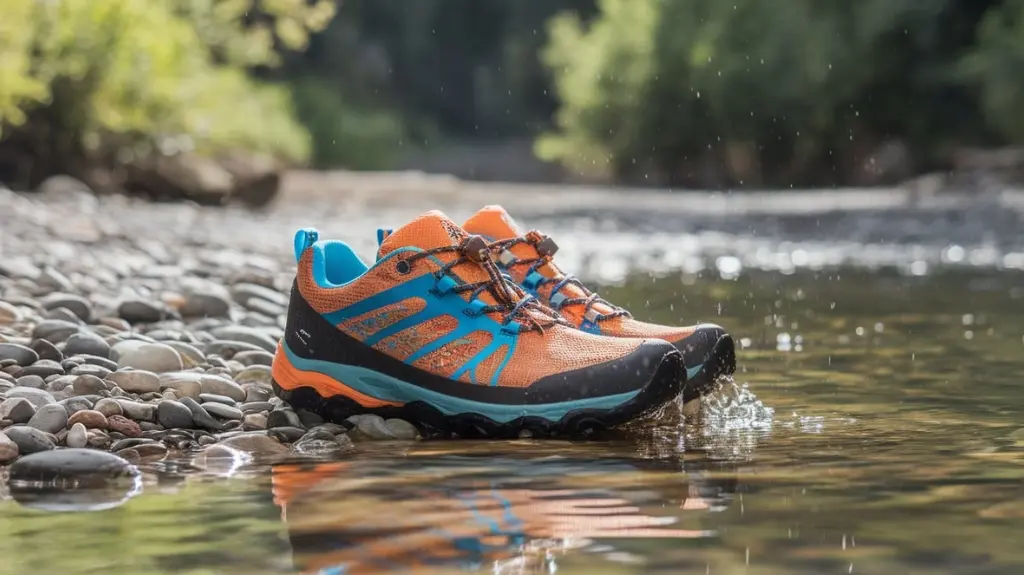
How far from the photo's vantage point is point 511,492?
2.33 metres

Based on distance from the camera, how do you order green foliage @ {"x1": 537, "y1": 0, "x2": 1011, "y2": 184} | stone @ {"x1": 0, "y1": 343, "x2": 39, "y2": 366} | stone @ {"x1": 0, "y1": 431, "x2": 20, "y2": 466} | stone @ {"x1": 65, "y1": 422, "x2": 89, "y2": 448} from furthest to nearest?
green foliage @ {"x1": 537, "y1": 0, "x2": 1011, "y2": 184}
stone @ {"x1": 0, "y1": 343, "x2": 39, "y2": 366}
stone @ {"x1": 65, "y1": 422, "x2": 89, "y2": 448}
stone @ {"x1": 0, "y1": 431, "x2": 20, "y2": 466}

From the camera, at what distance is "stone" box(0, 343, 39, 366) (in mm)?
3408

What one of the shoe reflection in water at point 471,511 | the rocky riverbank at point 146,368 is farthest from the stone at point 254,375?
the shoe reflection in water at point 471,511

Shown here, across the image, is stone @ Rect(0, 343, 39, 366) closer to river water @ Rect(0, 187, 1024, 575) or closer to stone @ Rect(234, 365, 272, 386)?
stone @ Rect(234, 365, 272, 386)

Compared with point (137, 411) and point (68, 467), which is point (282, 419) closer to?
point (137, 411)

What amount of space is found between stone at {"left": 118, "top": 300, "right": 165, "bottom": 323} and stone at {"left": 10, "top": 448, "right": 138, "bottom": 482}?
6.96 feet

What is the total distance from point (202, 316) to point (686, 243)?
7.80 meters

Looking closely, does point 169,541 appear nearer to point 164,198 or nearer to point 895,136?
point 164,198

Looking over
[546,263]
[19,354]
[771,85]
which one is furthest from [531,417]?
[771,85]

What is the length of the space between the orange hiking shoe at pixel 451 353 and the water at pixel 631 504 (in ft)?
0.31

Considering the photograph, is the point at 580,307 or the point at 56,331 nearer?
the point at 580,307

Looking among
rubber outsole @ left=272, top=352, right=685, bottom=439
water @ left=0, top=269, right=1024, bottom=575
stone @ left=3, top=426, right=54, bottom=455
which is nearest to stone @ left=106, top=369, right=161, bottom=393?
rubber outsole @ left=272, top=352, right=685, bottom=439

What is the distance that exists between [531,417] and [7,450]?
3.11 ft

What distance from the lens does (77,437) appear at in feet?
9.03
